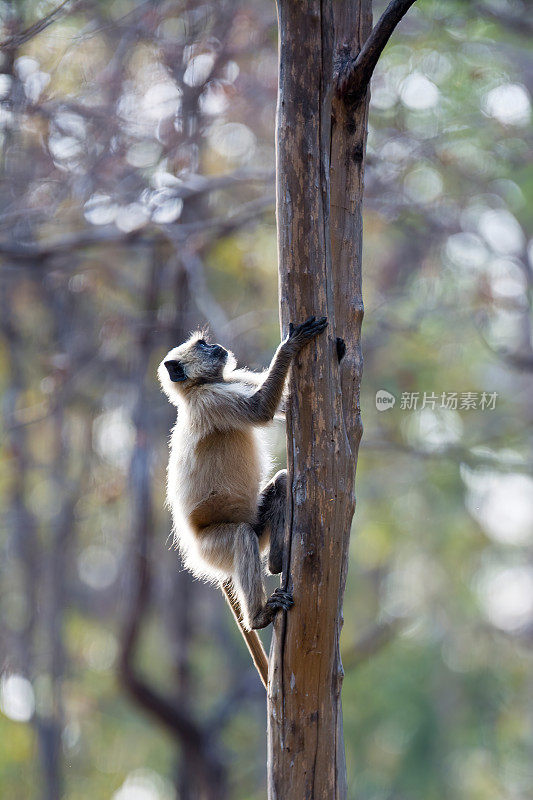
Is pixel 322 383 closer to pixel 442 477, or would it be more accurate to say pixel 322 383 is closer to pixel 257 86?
pixel 257 86

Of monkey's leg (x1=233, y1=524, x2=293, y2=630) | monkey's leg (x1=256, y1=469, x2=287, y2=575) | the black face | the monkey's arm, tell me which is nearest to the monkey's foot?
monkey's leg (x1=233, y1=524, x2=293, y2=630)

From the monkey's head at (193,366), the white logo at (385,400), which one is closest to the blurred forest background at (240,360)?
the white logo at (385,400)

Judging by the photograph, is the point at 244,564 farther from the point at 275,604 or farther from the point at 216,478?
the point at 216,478

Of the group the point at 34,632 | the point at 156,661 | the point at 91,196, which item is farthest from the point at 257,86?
the point at 156,661

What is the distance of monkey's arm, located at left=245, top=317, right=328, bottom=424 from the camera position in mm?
5285

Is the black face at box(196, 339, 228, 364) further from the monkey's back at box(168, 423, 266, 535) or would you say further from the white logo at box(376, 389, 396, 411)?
the white logo at box(376, 389, 396, 411)

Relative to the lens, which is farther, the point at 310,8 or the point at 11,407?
the point at 11,407

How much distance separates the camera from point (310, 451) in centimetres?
528

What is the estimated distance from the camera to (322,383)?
209 inches

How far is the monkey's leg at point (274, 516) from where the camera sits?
6156 millimetres

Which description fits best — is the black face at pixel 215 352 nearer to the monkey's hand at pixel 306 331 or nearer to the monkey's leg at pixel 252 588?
the monkey's leg at pixel 252 588

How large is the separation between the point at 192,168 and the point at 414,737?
12.8m

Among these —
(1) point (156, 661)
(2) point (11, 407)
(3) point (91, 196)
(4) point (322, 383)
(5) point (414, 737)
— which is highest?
(3) point (91, 196)

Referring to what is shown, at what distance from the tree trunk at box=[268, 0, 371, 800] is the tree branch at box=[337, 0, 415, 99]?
97 mm
